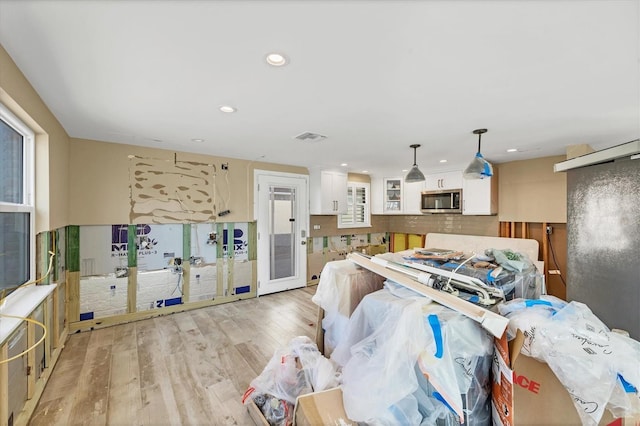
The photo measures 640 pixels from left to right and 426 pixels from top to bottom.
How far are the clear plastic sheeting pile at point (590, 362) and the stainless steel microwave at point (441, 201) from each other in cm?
378

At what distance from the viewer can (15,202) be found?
2.05m

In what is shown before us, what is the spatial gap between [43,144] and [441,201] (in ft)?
17.8

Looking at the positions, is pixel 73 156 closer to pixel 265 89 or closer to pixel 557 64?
pixel 265 89

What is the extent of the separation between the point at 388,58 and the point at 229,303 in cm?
409

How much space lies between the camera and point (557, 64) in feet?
5.23

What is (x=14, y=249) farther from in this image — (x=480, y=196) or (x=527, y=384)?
(x=480, y=196)

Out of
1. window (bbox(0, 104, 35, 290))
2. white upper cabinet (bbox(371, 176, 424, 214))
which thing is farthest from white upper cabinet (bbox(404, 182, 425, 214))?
window (bbox(0, 104, 35, 290))

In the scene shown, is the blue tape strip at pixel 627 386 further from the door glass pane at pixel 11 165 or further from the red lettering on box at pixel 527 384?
the door glass pane at pixel 11 165

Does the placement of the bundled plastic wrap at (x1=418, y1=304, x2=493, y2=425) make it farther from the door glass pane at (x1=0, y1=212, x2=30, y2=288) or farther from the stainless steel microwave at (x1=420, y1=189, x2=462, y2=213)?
the stainless steel microwave at (x1=420, y1=189, x2=462, y2=213)

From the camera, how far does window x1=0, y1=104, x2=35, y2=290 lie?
1.82 meters

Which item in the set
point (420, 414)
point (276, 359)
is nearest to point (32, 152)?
point (276, 359)

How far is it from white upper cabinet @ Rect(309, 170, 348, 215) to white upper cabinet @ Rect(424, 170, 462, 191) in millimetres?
1651

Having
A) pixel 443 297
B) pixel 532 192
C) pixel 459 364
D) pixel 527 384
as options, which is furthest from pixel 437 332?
pixel 532 192

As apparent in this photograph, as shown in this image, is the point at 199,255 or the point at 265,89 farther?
the point at 199,255
